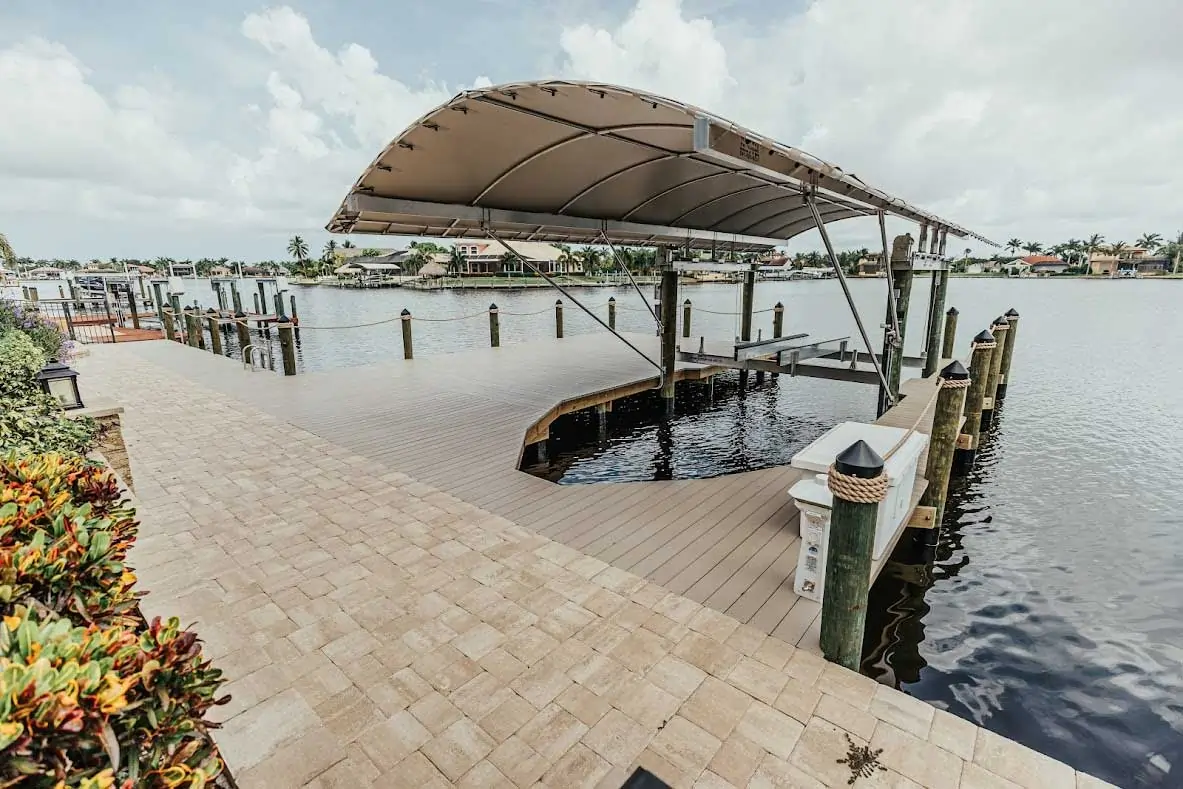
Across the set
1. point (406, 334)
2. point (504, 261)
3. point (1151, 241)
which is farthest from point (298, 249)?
point (1151, 241)

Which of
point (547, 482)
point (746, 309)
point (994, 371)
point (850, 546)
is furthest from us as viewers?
point (746, 309)

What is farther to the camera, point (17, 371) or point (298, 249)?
point (298, 249)

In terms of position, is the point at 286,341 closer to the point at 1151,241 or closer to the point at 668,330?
the point at 668,330

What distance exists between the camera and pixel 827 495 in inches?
127

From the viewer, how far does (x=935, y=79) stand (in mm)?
15414

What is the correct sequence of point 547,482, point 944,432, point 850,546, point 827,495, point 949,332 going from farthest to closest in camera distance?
point 949,332 → point 547,482 → point 944,432 → point 827,495 → point 850,546

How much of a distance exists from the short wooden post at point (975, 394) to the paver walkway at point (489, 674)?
5891 millimetres

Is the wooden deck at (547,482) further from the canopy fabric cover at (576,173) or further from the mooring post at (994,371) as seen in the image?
the canopy fabric cover at (576,173)

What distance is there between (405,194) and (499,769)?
5774 millimetres

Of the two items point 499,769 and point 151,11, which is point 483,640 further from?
point 151,11

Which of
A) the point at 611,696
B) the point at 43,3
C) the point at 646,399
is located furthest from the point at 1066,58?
the point at 43,3

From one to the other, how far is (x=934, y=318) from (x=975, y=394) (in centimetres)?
396

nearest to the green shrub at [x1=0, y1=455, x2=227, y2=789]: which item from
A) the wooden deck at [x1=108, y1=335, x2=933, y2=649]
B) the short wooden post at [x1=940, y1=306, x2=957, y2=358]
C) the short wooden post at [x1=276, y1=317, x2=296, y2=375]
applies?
the wooden deck at [x1=108, y1=335, x2=933, y2=649]

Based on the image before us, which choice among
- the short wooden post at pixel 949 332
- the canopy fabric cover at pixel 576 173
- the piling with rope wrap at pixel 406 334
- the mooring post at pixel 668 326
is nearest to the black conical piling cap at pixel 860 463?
the canopy fabric cover at pixel 576 173
